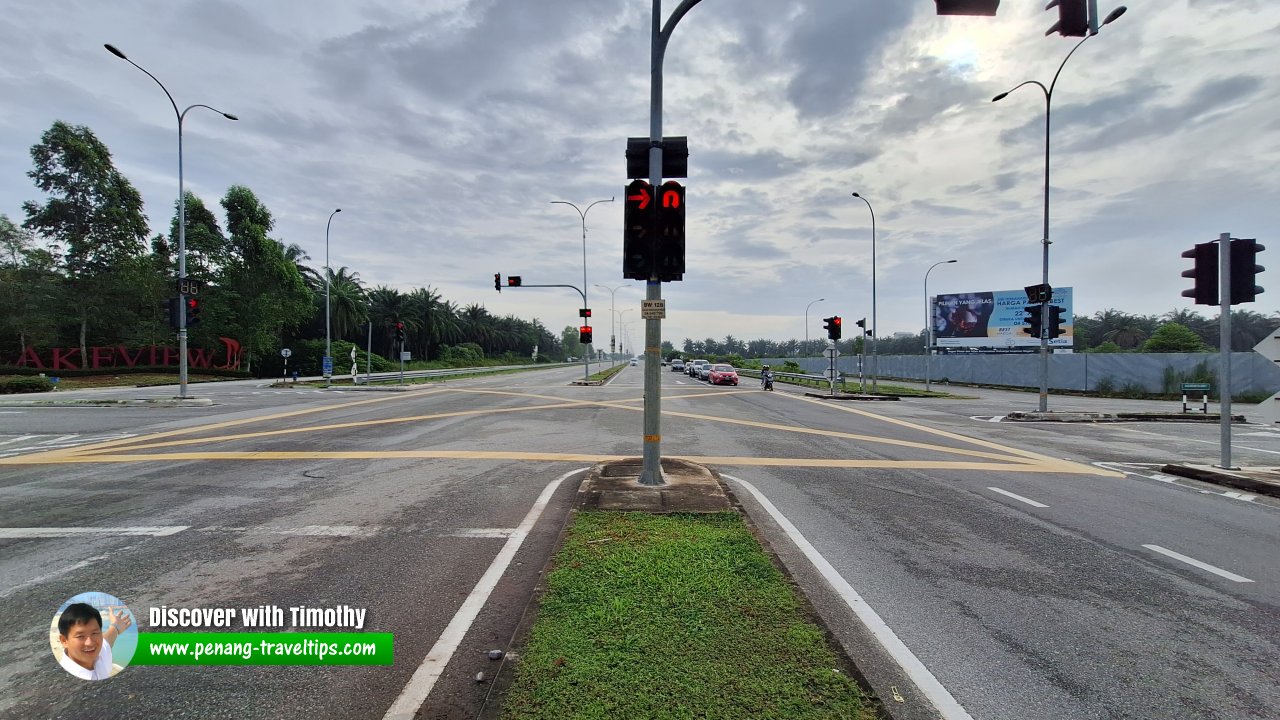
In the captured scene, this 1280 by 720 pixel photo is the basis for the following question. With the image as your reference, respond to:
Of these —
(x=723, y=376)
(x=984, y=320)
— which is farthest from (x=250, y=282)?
(x=984, y=320)

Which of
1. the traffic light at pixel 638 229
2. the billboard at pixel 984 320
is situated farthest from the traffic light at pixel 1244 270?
the billboard at pixel 984 320

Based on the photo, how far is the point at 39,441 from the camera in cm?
1109

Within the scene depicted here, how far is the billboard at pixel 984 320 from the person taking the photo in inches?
2117

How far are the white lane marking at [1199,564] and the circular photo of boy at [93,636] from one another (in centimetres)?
786

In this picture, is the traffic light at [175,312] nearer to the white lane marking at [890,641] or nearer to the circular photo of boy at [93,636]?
the circular photo of boy at [93,636]

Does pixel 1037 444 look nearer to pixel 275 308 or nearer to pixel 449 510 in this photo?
pixel 449 510

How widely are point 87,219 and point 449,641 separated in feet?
177

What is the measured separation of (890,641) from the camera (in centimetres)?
322

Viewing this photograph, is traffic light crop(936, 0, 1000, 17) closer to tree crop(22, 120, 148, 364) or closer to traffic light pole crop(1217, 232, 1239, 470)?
traffic light pole crop(1217, 232, 1239, 470)

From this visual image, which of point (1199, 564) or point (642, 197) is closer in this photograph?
point (1199, 564)

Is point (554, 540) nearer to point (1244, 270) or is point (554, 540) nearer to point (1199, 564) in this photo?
point (1199, 564)

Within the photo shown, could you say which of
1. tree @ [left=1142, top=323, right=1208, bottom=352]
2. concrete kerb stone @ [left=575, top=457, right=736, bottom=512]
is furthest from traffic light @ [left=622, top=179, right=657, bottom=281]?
tree @ [left=1142, top=323, right=1208, bottom=352]

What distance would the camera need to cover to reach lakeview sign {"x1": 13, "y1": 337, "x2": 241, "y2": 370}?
3881 cm

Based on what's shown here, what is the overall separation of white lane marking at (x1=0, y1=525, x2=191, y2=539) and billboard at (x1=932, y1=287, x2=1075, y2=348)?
63.2 m
